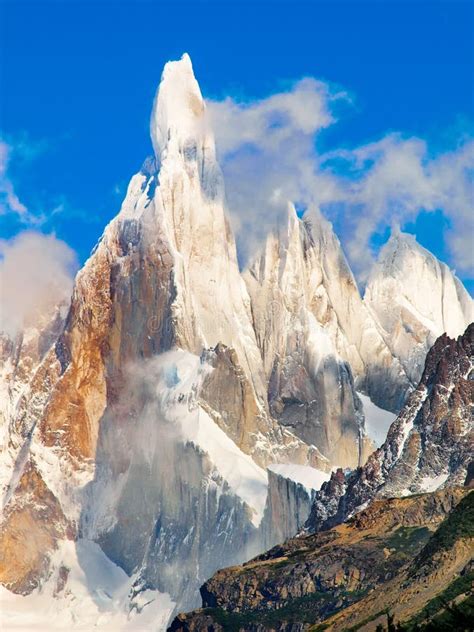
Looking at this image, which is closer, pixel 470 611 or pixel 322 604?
pixel 470 611

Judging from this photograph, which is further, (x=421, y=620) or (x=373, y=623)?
(x=373, y=623)

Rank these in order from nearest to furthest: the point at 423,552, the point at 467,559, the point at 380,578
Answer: the point at 467,559 < the point at 423,552 < the point at 380,578

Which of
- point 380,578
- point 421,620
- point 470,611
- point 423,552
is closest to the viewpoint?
point 470,611

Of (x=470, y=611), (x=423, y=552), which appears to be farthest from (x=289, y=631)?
(x=470, y=611)

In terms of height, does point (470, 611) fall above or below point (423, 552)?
below

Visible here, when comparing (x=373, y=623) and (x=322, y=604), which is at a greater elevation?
(x=322, y=604)

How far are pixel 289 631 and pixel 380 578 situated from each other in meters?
11.1

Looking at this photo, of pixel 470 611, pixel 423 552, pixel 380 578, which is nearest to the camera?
pixel 470 611

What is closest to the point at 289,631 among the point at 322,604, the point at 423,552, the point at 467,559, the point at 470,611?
the point at 322,604

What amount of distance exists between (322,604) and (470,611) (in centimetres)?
6677

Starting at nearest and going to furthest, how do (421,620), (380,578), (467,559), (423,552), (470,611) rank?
(470,611)
(421,620)
(467,559)
(423,552)
(380,578)

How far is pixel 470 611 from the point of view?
131000 millimetres

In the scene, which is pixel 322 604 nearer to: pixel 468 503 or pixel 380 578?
pixel 380 578

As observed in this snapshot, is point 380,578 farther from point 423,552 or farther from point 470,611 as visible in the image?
point 470,611
